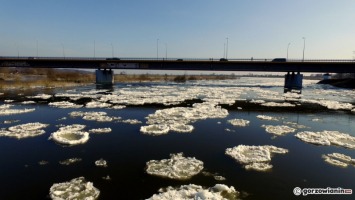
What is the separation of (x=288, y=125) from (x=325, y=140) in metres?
4.38

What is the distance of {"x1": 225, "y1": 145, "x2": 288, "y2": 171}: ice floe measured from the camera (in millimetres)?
10508

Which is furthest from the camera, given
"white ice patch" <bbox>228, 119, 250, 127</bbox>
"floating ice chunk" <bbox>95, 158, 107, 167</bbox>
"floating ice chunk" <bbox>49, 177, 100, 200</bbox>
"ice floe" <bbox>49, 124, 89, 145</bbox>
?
"white ice patch" <bbox>228, 119, 250, 127</bbox>

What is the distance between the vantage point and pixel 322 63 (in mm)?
64875

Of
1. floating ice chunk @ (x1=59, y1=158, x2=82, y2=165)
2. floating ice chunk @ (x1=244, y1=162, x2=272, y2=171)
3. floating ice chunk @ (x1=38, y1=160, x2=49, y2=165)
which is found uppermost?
floating ice chunk @ (x1=244, y1=162, x2=272, y2=171)

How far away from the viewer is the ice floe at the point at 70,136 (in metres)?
13.6

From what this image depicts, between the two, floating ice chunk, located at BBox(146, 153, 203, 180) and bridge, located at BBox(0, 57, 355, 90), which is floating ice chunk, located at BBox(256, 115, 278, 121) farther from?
bridge, located at BBox(0, 57, 355, 90)

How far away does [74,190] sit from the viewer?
27.2 ft

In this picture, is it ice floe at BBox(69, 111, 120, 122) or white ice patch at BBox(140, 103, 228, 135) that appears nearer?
white ice patch at BBox(140, 103, 228, 135)

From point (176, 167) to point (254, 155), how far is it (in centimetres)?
388

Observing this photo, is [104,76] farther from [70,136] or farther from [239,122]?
[70,136]

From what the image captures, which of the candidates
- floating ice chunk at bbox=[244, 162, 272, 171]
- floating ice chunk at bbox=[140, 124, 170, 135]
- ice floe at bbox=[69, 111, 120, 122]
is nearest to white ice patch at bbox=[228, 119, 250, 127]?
floating ice chunk at bbox=[140, 124, 170, 135]

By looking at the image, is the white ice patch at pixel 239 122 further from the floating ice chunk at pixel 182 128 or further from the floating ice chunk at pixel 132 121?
the floating ice chunk at pixel 132 121

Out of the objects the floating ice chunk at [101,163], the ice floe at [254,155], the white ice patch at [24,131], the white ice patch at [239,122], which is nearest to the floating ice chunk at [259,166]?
the ice floe at [254,155]

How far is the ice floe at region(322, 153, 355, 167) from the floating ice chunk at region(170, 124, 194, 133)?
25.3 ft
